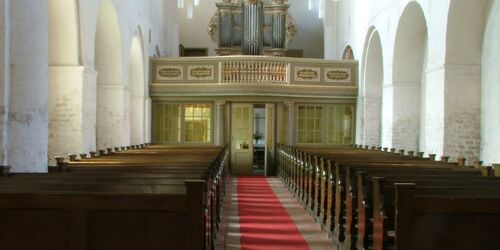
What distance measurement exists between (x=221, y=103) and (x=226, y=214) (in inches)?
378

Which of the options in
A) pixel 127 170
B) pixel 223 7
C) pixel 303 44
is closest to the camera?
pixel 127 170

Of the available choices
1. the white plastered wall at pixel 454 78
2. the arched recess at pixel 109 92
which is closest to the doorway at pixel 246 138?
the arched recess at pixel 109 92

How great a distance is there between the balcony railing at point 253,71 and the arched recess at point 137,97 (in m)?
1.05

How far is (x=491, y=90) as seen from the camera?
40.7 ft

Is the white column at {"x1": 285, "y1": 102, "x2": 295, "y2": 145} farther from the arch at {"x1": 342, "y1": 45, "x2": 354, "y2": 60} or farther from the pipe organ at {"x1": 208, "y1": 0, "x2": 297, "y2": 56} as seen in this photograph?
the pipe organ at {"x1": 208, "y1": 0, "x2": 297, "y2": 56}

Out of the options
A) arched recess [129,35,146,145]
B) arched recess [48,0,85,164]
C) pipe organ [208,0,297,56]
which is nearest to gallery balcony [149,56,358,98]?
arched recess [129,35,146,145]

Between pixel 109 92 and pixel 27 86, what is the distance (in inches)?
300

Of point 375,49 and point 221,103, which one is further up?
point 375,49

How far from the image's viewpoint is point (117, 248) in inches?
166

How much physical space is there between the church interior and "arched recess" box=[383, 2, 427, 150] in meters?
0.04

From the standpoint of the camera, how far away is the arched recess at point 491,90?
1221 centimetres

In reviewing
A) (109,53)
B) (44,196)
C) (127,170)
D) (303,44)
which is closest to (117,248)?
(44,196)

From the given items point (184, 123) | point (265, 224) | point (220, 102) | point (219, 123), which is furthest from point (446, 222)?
point (184, 123)

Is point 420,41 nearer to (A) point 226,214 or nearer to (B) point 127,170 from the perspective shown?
(A) point 226,214
